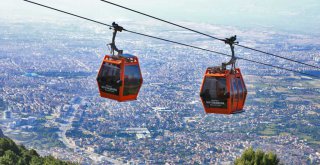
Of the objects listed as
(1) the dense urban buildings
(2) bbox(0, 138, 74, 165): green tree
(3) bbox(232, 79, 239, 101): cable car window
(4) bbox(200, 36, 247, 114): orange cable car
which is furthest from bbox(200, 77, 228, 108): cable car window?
(1) the dense urban buildings

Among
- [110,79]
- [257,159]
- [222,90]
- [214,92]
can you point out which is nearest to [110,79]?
[110,79]

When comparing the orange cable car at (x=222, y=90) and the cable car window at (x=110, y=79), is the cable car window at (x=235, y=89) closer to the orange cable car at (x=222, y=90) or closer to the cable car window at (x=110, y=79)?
the orange cable car at (x=222, y=90)

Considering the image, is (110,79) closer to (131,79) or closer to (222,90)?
(131,79)

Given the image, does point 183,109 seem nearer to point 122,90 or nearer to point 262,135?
point 262,135

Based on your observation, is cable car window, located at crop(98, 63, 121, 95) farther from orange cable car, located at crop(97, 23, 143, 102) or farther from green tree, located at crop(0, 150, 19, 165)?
green tree, located at crop(0, 150, 19, 165)

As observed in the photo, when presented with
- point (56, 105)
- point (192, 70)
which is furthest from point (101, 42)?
point (56, 105)

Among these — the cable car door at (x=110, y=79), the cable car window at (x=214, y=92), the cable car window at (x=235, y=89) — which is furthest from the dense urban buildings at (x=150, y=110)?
the cable car window at (x=235, y=89)
